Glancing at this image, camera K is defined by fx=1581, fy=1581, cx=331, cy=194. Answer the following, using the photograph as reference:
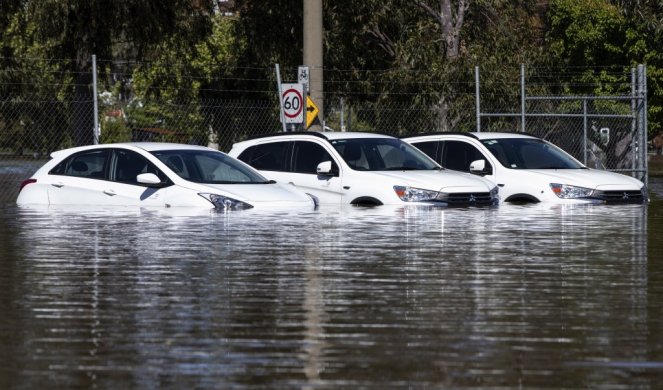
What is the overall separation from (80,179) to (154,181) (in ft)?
4.48

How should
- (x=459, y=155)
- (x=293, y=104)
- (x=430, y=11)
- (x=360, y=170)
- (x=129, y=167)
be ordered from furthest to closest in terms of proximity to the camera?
1. (x=430, y=11)
2. (x=293, y=104)
3. (x=459, y=155)
4. (x=360, y=170)
5. (x=129, y=167)

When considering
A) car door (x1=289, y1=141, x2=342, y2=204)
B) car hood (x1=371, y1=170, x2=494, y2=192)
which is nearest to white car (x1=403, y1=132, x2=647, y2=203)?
car hood (x1=371, y1=170, x2=494, y2=192)

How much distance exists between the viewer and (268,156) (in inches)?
919

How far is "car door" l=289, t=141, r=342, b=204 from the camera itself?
22453 millimetres

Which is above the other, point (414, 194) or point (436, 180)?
point (436, 180)

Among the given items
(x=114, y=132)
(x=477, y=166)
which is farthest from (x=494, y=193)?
(x=114, y=132)

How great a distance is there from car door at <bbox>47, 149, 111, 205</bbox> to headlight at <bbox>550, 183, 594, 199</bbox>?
269 inches

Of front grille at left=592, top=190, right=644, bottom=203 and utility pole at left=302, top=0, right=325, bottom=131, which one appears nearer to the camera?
front grille at left=592, top=190, right=644, bottom=203

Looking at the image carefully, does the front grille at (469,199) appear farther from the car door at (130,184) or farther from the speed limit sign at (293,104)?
the speed limit sign at (293,104)

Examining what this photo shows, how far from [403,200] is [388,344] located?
1299 cm

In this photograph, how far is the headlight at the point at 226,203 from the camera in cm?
1991

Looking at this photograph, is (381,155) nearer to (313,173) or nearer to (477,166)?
(313,173)

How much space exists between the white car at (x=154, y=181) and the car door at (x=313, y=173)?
148 centimetres

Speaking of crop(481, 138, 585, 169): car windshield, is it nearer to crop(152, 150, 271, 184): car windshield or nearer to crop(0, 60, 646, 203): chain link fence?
crop(0, 60, 646, 203): chain link fence
